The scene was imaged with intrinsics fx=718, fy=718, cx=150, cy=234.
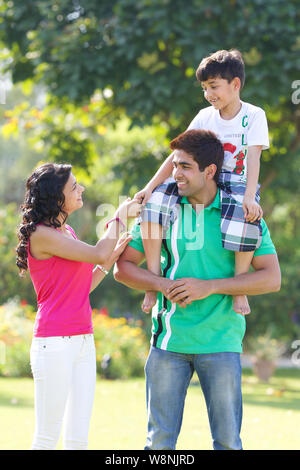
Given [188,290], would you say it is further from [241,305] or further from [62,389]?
[62,389]

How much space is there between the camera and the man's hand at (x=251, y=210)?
340cm

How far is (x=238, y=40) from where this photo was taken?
8727 mm

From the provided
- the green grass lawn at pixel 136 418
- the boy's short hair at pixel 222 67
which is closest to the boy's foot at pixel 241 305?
the boy's short hair at pixel 222 67

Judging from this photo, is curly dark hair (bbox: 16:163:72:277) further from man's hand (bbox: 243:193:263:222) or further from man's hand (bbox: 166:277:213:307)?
man's hand (bbox: 243:193:263:222)

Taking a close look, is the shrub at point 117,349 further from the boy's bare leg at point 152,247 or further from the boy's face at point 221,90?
the boy's face at point 221,90

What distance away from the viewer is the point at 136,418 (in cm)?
769

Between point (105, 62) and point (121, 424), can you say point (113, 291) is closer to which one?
point (105, 62)

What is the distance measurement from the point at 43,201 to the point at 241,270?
40.5 inches

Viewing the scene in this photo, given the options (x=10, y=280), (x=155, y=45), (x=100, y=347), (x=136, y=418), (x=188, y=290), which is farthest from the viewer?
(x=10, y=280)

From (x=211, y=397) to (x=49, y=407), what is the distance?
0.78 meters

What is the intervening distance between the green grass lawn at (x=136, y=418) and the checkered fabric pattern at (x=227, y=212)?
3.16 meters

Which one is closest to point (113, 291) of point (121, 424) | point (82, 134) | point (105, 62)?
point (82, 134)

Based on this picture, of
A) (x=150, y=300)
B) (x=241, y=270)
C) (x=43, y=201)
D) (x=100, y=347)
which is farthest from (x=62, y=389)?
(x=100, y=347)

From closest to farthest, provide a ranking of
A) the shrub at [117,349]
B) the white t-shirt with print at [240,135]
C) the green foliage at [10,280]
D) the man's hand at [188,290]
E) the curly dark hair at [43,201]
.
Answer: the man's hand at [188,290], the curly dark hair at [43,201], the white t-shirt with print at [240,135], the shrub at [117,349], the green foliage at [10,280]
